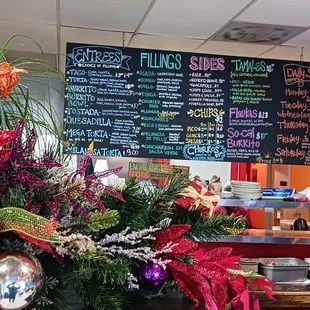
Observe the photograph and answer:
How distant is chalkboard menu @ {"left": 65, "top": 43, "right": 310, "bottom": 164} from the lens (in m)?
3.75

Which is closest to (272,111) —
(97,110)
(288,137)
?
(288,137)

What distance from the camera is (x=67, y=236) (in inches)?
22.0

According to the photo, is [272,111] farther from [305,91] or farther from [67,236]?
[67,236]

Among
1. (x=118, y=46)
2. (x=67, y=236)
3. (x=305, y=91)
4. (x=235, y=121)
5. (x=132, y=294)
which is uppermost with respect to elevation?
(x=118, y=46)

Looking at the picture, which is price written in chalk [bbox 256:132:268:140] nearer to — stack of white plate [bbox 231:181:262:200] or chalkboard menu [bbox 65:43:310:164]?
chalkboard menu [bbox 65:43:310:164]

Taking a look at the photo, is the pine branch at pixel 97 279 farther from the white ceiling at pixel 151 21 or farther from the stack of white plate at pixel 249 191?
the stack of white plate at pixel 249 191

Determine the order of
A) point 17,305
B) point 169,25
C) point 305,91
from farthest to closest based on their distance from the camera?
point 305,91, point 169,25, point 17,305

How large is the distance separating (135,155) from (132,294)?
3154 millimetres

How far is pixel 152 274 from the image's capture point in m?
0.66

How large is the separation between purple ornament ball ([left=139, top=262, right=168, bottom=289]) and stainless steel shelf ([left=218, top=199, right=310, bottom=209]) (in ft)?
8.43

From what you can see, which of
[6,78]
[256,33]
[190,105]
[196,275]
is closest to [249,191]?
[190,105]

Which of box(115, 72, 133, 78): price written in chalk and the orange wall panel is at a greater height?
box(115, 72, 133, 78): price written in chalk

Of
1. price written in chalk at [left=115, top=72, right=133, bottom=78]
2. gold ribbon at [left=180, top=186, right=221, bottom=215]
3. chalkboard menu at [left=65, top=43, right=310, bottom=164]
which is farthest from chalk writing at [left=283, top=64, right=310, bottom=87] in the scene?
gold ribbon at [left=180, top=186, right=221, bottom=215]

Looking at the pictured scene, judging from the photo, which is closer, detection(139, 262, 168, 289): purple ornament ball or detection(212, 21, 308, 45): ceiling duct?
detection(139, 262, 168, 289): purple ornament ball
